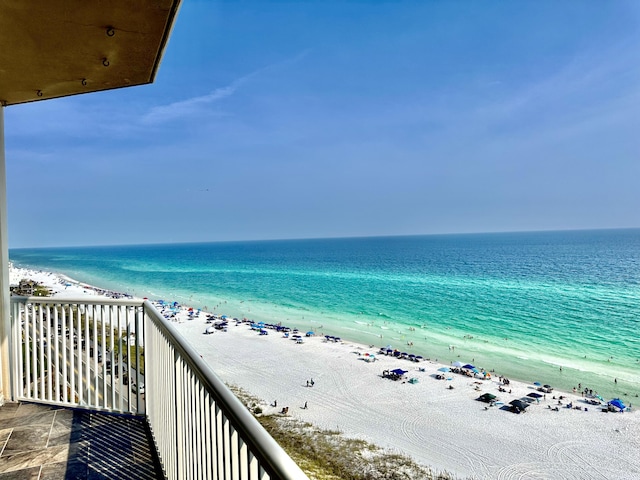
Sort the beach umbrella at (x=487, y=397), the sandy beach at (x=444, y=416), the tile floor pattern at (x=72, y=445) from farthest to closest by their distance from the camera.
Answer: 1. the beach umbrella at (x=487, y=397)
2. the sandy beach at (x=444, y=416)
3. the tile floor pattern at (x=72, y=445)

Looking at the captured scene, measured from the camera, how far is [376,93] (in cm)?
8375

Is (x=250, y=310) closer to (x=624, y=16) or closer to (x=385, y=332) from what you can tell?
(x=385, y=332)

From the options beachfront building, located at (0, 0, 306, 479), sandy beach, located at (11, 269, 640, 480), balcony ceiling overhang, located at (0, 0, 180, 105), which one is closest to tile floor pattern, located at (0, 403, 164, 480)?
beachfront building, located at (0, 0, 306, 479)

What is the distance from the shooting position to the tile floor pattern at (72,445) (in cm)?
217

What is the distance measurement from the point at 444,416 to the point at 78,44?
15.4 metres

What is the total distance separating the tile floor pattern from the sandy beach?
963cm

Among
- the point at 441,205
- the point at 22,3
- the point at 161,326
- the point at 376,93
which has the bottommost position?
the point at 161,326

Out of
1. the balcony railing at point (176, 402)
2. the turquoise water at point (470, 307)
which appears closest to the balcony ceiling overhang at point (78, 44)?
the balcony railing at point (176, 402)

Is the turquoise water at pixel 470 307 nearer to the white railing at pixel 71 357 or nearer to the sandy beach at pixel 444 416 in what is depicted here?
the sandy beach at pixel 444 416

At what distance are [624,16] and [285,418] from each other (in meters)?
84.6

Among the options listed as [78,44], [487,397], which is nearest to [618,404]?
[487,397]

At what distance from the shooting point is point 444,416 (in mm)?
13695

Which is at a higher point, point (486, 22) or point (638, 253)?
point (486, 22)

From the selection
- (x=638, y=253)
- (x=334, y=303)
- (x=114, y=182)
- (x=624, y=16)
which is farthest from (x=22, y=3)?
(x=114, y=182)
